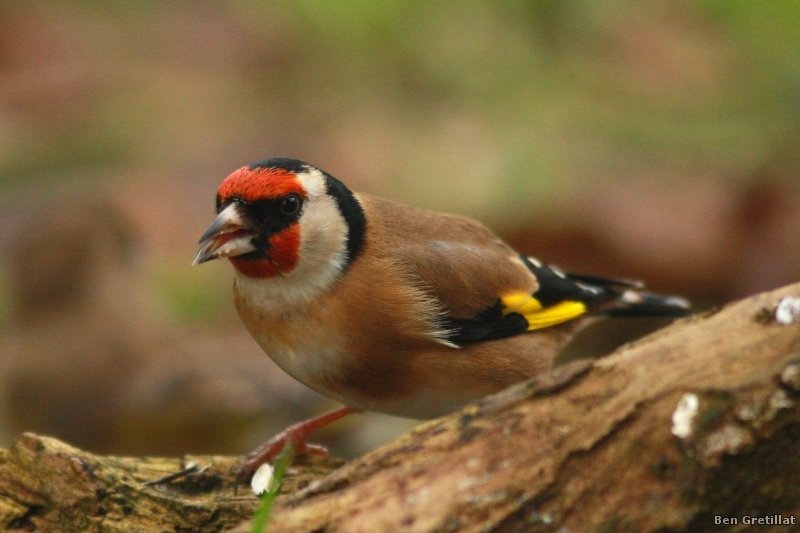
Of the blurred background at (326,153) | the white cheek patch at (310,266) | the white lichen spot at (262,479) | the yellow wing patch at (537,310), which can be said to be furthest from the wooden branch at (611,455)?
the blurred background at (326,153)

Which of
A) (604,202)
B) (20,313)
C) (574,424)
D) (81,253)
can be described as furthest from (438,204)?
(574,424)

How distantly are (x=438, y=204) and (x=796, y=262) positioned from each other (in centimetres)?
266

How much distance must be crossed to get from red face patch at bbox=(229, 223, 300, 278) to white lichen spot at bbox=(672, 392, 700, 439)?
1.75 metres

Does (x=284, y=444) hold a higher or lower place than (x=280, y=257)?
lower

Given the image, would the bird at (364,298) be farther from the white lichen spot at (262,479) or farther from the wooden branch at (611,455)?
the wooden branch at (611,455)

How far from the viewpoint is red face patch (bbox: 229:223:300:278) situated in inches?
141

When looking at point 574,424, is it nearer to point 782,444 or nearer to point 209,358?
point 782,444

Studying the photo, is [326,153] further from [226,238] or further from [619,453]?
[619,453]

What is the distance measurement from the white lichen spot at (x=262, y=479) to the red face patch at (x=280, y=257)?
752mm

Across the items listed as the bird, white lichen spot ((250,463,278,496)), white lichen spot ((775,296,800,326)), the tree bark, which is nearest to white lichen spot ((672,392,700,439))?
the tree bark

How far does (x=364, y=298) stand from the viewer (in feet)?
12.0

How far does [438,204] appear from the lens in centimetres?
732

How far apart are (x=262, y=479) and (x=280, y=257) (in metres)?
0.84

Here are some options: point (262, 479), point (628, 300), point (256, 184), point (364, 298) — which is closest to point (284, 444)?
point (262, 479)
